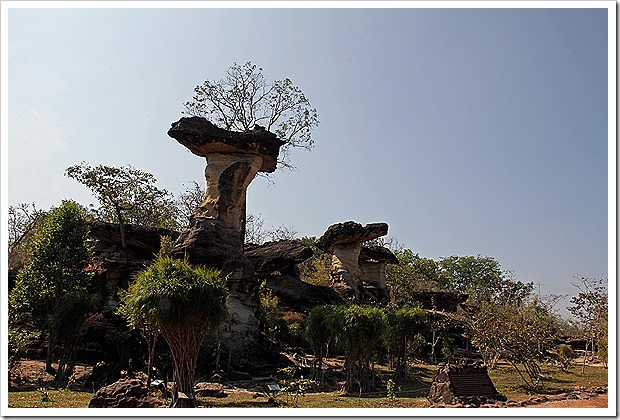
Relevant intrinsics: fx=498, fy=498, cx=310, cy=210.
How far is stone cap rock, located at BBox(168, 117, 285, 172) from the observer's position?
18.6m

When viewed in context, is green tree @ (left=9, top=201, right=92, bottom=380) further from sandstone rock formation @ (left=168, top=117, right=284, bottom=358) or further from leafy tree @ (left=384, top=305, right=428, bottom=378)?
leafy tree @ (left=384, top=305, right=428, bottom=378)

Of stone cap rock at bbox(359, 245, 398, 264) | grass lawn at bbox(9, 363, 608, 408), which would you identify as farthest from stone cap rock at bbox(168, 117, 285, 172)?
stone cap rock at bbox(359, 245, 398, 264)

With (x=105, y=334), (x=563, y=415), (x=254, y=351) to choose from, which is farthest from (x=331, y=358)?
(x=563, y=415)

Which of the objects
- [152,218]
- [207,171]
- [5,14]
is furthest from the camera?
[152,218]

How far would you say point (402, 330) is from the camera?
17016 mm

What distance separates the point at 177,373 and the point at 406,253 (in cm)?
3743

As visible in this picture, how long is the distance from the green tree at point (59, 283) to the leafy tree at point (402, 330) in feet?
31.8

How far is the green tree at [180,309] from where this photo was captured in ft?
30.2

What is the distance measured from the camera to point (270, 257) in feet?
82.1

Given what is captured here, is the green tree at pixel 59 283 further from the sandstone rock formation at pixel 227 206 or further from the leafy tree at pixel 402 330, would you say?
the leafy tree at pixel 402 330

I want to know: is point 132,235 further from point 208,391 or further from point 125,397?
point 125,397

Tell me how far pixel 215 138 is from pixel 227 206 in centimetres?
259

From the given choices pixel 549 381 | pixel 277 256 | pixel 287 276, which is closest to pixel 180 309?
pixel 549 381

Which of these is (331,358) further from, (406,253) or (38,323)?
(406,253)
